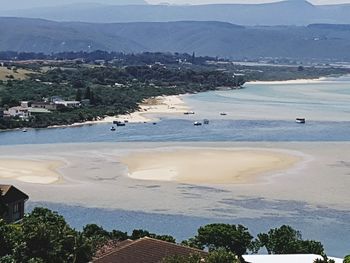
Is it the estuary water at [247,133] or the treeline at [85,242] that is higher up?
the treeline at [85,242]

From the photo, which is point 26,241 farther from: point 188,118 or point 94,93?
point 94,93

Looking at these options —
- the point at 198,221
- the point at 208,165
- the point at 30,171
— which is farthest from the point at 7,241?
the point at 208,165

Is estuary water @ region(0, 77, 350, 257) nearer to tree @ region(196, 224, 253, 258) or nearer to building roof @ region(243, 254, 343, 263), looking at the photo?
tree @ region(196, 224, 253, 258)

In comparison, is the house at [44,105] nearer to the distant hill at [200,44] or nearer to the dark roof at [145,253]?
the dark roof at [145,253]

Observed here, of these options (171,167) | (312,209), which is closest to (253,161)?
(171,167)

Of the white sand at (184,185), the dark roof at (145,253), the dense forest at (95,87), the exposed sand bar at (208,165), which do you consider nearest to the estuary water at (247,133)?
the white sand at (184,185)

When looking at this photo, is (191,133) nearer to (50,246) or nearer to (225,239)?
(225,239)
